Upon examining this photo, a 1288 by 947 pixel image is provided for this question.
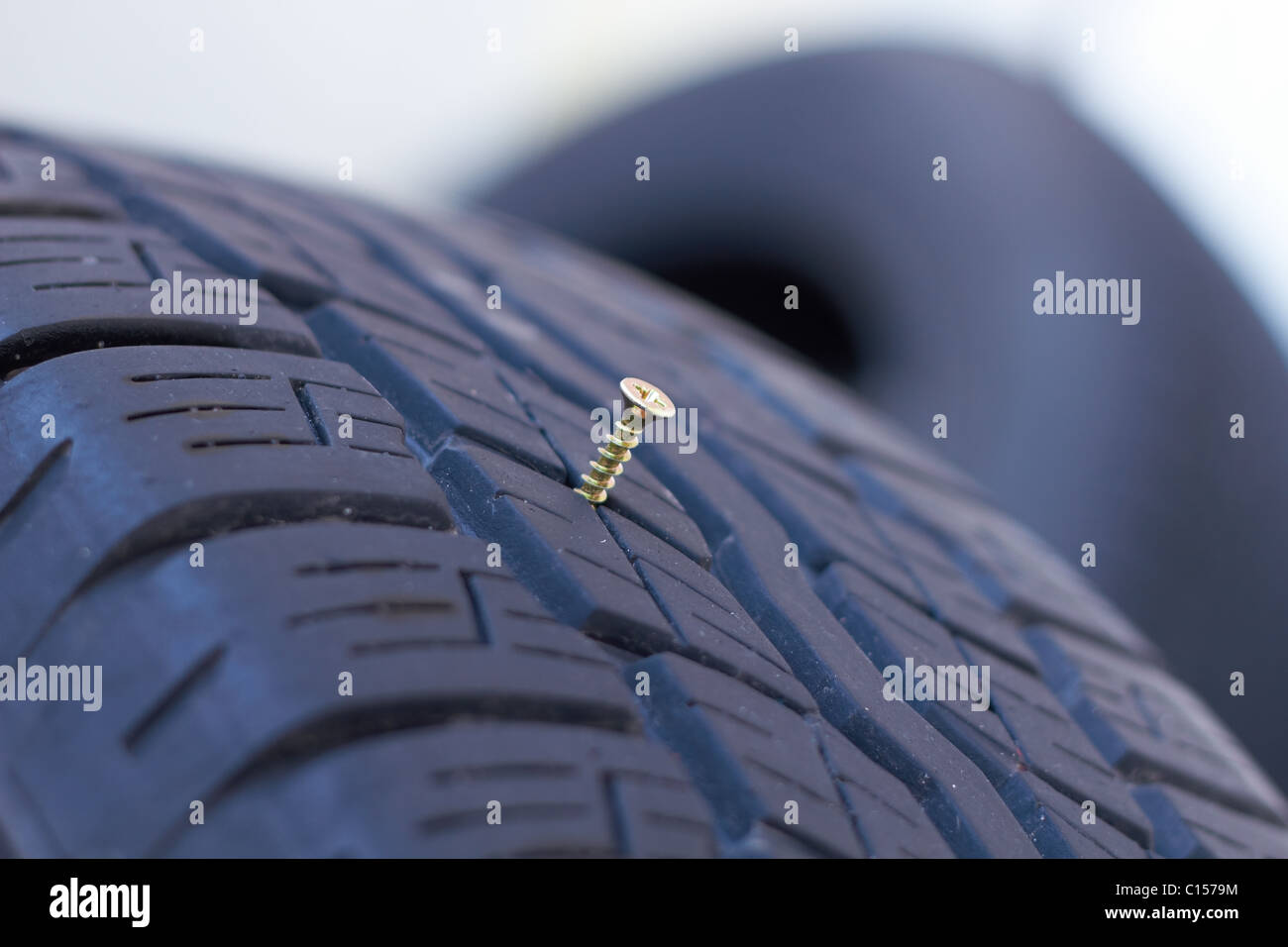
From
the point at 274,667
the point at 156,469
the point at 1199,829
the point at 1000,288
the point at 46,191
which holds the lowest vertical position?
the point at 1199,829

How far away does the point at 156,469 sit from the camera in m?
0.98

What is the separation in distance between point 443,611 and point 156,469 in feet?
0.83

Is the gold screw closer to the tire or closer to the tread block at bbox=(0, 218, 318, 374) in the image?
the tire

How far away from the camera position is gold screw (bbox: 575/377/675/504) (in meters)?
1.22

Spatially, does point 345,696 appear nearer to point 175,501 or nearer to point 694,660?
point 175,501

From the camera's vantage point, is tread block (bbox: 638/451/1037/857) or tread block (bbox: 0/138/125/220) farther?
tread block (bbox: 0/138/125/220)

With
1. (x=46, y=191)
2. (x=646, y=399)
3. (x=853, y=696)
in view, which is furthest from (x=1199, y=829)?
(x=46, y=191)

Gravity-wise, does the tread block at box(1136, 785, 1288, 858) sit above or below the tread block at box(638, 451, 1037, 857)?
below

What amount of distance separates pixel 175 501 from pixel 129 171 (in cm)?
96

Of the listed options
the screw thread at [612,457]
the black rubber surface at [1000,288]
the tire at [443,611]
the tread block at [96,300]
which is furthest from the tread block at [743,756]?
the black rubber surface at [1000,288]

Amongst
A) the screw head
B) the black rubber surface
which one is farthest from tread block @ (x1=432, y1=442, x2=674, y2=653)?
the black rubber surface

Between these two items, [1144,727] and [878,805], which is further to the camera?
[1144,727]

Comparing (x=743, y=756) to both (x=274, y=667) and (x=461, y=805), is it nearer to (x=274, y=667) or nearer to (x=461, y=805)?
(x=461, y=805)
